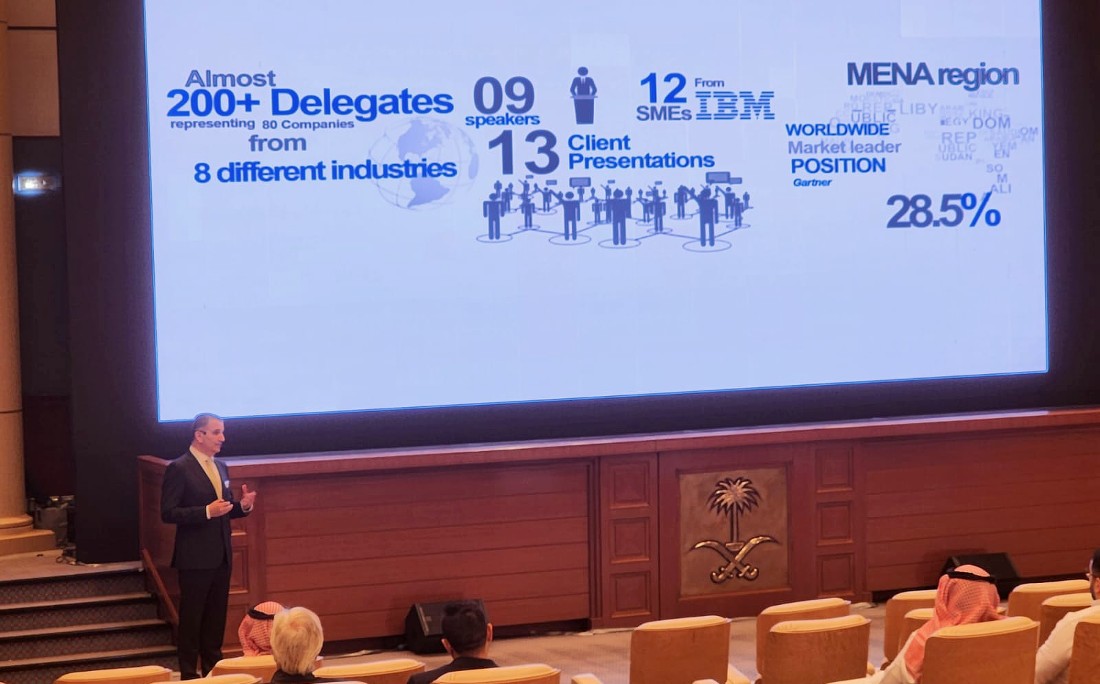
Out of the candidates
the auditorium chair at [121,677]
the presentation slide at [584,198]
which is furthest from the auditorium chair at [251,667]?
the presentation slide at [584,198]

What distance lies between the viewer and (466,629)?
4.37m

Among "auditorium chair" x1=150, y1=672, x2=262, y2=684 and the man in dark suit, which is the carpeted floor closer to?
the man in dark suit

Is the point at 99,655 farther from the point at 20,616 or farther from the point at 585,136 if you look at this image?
the point at 585,136

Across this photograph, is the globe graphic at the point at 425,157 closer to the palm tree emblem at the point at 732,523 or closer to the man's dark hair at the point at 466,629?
the palm tree emblem at the point at 732,523

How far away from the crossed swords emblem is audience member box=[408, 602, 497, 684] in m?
4.39

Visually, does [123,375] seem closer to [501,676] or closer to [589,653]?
[589,653]

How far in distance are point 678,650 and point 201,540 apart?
2909 mm

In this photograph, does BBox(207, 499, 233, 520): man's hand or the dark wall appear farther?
the dark wall

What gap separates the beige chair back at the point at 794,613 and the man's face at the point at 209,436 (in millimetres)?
3077

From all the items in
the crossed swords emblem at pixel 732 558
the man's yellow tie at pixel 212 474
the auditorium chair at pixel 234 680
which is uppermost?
the man's yellow tie at pixel 212 474

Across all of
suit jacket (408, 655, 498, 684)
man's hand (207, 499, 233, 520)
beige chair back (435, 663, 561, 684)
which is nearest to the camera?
beige chair back (435, 663, 561, 684)

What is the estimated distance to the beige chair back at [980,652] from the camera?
14.9ft

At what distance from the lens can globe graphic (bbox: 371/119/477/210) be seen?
848 cm

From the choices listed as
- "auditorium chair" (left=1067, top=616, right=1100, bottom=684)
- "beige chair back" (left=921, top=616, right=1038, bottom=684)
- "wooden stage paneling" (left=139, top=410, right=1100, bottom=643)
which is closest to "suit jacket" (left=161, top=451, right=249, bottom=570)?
"wooden stage paneling" (left=139, top=410, right=1100, bottom=643)
